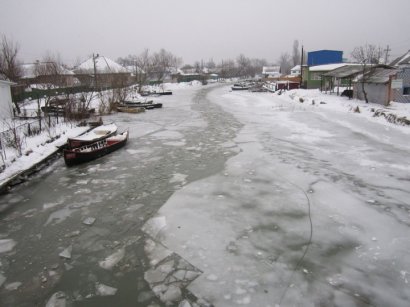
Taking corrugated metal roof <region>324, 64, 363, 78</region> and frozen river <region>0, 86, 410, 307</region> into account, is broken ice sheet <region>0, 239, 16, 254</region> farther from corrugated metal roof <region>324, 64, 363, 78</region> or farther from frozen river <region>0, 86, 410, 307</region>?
corrugated metal roof <region>324, 64, 363, 78</region>

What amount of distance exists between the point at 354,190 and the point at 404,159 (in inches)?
159

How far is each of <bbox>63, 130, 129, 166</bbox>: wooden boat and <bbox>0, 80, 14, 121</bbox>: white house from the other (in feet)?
36.5

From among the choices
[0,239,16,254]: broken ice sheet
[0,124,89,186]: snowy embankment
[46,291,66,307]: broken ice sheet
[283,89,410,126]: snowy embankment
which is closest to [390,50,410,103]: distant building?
[283,89,410,126]: snowy embankment

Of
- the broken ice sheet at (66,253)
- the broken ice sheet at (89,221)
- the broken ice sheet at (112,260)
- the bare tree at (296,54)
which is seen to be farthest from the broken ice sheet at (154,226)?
the bare tree at (296,54)

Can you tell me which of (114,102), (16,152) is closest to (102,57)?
(114,102)

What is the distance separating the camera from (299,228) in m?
6.83

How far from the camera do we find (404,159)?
1144 cm

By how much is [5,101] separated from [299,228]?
21753 millimetres

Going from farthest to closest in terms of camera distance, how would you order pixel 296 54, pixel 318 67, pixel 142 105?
1. pixel 296 54
2. pixel 318 67
3. pixel 142 105

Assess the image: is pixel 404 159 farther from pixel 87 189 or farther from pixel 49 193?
pixel 49 193

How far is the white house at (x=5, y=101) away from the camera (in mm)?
21480

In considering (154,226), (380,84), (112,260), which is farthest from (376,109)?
(112,260)

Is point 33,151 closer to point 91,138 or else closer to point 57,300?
point 91,138

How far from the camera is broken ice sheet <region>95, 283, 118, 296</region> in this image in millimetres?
5102
